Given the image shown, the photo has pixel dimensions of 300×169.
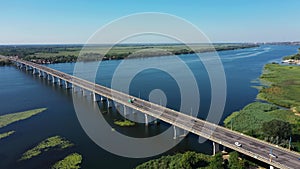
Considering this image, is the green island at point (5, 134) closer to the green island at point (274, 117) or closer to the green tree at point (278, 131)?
the green island at point (274, 117)

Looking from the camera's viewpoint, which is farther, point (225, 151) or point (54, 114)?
point (54, 114)

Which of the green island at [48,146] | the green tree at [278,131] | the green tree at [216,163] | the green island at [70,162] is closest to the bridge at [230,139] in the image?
the green tree at [216,163]

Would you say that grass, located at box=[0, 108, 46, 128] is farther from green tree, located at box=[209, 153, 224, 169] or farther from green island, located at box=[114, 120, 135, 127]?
green tree, located at box=[209, 153, 224, 169]

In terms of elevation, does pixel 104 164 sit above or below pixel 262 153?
below

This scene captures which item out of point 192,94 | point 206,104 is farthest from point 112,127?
point 192,94

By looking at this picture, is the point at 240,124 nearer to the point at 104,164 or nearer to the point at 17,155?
the point at 104,164

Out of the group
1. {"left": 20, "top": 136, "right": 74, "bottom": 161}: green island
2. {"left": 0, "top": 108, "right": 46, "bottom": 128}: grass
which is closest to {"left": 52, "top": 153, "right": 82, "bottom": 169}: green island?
{"left": 20, "top": 136, "right": 74, "bottom": 161}: green island

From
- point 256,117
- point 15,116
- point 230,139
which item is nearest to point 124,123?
point 230,139

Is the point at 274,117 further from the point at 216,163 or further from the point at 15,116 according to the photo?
the point at 15,116
